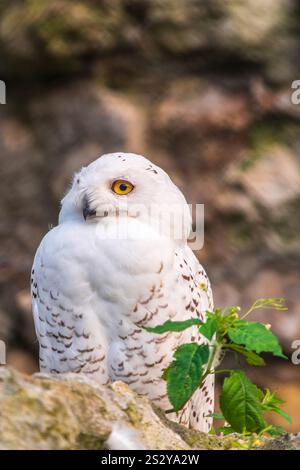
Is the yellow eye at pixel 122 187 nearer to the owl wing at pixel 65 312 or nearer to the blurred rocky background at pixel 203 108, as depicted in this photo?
the owl wing at pixel 65 312

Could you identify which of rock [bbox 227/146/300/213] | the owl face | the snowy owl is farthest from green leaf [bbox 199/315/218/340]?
rock [bbox 227/146/300/213]

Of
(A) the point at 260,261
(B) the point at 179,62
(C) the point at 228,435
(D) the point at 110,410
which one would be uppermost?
(B) the point at 179,62

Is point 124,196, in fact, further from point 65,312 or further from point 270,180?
point 270,180

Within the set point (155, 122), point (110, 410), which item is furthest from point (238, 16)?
point (110, 410)

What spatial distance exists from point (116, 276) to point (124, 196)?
9.0 inches

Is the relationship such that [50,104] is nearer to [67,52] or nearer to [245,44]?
[67,52]

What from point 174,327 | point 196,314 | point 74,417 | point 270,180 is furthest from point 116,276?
point 270,180

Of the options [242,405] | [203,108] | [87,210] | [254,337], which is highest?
[203,108]

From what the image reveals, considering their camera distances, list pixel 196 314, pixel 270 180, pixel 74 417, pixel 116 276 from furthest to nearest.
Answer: pixel 270 180, pixel 196 314, pixel 116 276, pixel 74 417

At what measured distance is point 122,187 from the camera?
7.20 ft

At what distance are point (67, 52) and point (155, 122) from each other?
692mm

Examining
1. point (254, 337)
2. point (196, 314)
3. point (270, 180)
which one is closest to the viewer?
point (254, 337)

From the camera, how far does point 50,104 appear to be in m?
5.08

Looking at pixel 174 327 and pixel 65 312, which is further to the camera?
pixel 65 312
